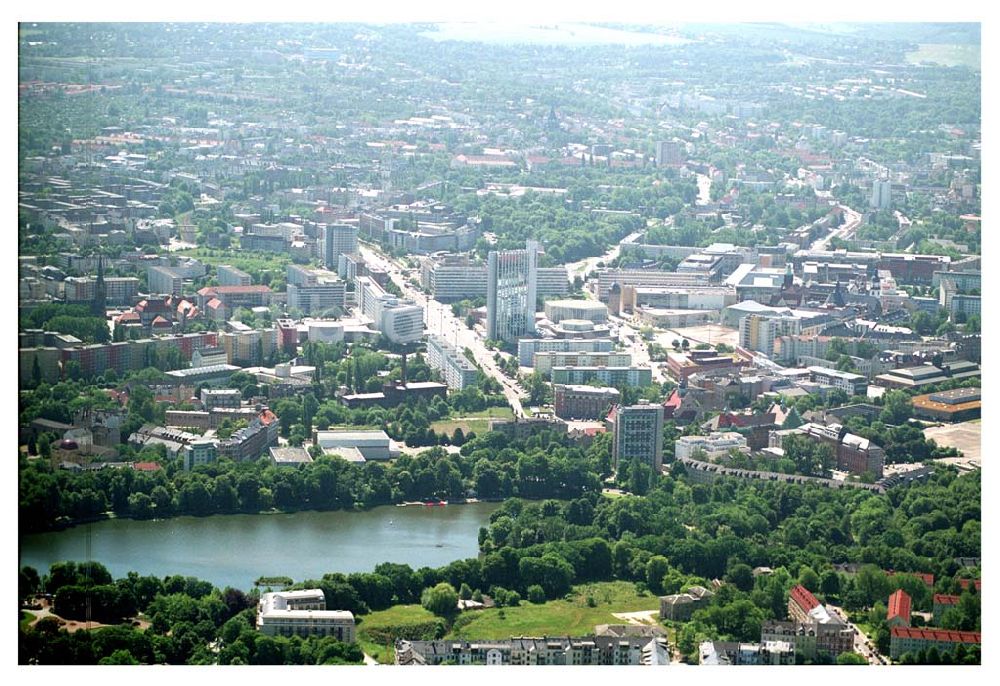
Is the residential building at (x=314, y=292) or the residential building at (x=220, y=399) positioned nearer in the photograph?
the residential building at (x=220, y=399)

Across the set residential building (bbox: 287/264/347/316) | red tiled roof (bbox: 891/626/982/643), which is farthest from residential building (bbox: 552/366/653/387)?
red tiled roof (bbox: 891/626/982/643)

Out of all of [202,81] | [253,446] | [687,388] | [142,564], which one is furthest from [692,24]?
[142,564]

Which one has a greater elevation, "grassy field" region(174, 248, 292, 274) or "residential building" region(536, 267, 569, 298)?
"grassy field" region(174, 248, 292, 274)

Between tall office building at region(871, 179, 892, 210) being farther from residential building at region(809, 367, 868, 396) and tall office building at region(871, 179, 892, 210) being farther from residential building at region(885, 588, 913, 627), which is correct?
residential building at region(885, 588, 913, 627)

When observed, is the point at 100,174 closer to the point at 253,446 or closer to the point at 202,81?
the point at 202,81

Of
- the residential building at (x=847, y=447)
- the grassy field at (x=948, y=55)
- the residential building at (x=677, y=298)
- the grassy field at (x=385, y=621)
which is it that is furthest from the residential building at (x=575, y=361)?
the grassy field at (x=385, y=621)

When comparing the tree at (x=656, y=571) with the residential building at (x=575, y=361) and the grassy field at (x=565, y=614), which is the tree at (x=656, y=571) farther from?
the residential building at (x=575, y=361)
